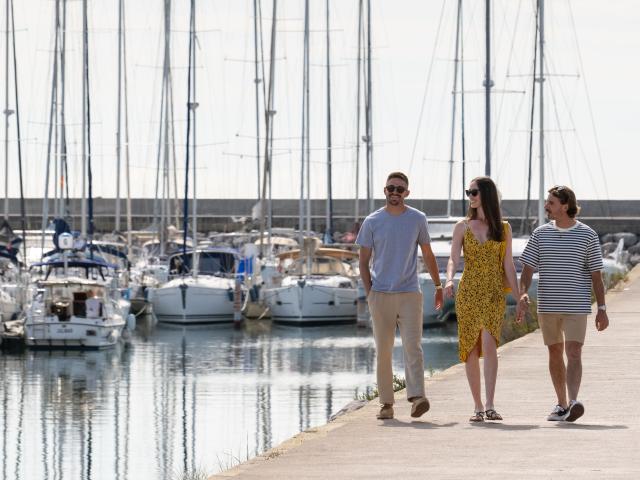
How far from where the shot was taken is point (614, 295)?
2700 centimetres

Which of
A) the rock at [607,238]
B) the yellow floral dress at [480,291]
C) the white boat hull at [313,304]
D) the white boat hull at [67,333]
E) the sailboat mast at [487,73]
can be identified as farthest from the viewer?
the rock at [607,238]

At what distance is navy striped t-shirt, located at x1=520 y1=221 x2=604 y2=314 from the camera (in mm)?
10984

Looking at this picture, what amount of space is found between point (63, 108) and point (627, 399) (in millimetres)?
38241

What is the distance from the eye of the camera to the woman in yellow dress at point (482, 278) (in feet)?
35.6

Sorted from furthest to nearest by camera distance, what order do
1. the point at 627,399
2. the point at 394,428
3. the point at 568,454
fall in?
Result: the point at 627,399, the point at 394,428, the point at 568,454

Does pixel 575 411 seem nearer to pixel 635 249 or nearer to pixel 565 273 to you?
pixel 565 273

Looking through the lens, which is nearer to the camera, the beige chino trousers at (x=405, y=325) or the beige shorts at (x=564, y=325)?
the beige shorts at (x=564, y=325)

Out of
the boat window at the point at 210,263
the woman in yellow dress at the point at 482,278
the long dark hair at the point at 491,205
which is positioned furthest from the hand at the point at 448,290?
the boat window at the point at 210,263

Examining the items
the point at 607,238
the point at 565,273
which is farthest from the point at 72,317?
the point at 607,238

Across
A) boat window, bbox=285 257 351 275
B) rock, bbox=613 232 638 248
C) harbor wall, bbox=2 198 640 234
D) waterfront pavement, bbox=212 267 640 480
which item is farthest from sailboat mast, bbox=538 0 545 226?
waterfront pavement, bbox=212 267 640 480

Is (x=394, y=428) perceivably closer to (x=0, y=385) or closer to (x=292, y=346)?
(x=0, y=385)

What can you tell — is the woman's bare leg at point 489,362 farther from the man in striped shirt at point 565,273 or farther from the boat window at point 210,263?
the boat window at point 210,263

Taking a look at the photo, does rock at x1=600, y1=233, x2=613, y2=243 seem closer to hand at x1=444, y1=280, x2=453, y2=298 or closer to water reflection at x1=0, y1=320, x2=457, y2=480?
water reflection at x1=0, y1=320, x2=457, y2=480

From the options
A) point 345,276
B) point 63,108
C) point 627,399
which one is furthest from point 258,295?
point 627,399
